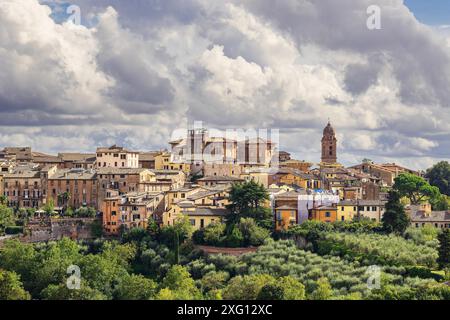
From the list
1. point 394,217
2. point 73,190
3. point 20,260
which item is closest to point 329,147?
point 73,190

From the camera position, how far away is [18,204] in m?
53.5

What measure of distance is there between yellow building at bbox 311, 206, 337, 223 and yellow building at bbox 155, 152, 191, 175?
16.9m

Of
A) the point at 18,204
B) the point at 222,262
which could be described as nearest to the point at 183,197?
the point at 222,262

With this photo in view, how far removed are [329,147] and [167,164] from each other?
1846 cm

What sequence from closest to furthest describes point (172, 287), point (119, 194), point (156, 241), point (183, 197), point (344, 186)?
point (172, 287), point (156, 241), point (183, 197), point (119, 194), point (344, 186)

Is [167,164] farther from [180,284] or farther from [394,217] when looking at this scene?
[180,284]

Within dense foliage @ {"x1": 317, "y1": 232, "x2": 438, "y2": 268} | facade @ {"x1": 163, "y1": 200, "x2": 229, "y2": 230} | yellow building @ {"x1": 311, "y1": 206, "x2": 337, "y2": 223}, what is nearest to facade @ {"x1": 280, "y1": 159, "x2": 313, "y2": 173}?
facade @ {"x1": 163, "y1": 200, "x2": 229, "y2": 230}

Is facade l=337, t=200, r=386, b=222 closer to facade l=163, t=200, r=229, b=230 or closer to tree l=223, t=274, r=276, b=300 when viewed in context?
facade l=163, t=200, r=229, b=230

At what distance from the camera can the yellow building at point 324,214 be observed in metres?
43.4

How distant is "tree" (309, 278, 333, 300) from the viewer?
30780 millimetres

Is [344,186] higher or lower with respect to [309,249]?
higher

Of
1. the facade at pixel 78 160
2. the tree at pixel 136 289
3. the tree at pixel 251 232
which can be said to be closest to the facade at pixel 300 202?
the tree at pixel 251 232

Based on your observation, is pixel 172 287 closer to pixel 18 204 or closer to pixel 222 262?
pixel 222 262
